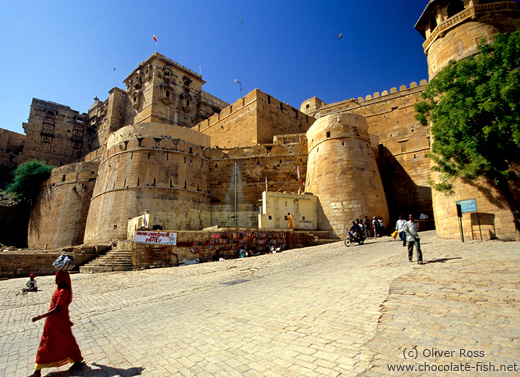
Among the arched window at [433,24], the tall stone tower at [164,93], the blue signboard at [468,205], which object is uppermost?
the tall stone tower at [164,93]

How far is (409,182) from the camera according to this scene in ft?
62.4

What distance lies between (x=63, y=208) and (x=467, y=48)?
94.3 ft

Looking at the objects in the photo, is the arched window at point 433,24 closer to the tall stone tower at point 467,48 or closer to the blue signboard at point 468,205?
the tall stone tower at point 467,48

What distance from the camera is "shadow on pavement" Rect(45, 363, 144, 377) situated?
2.70 m

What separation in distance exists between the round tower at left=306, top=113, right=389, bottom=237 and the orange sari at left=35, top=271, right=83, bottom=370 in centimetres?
1458

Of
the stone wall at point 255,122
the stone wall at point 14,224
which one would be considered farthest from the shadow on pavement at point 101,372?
the stone wall at point 14,224

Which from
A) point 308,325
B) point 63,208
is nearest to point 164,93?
point 63,208

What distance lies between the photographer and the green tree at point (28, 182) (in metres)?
26.8

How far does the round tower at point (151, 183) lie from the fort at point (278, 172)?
0.07 meters

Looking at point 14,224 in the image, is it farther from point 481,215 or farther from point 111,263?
point 481,215

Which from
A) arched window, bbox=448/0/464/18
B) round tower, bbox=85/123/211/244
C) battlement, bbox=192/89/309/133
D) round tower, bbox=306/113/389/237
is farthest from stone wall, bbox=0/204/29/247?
arched window, bbox=448/0/464/18

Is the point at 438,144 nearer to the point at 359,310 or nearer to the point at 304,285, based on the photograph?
the point at 304,285

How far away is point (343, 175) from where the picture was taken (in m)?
17.0

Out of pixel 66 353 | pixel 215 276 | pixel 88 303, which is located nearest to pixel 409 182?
pixel 215 276
